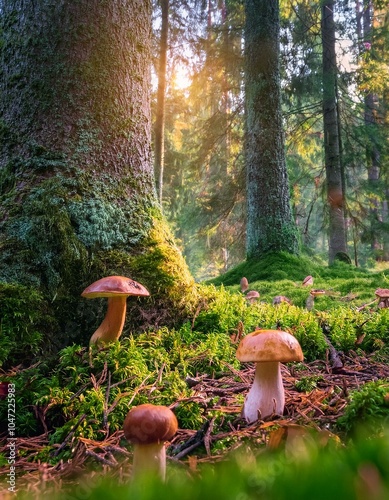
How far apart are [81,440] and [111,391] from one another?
327 mm

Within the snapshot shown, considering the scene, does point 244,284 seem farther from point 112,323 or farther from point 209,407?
point 209,407

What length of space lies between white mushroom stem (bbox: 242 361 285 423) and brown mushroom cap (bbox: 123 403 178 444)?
0.56 metres

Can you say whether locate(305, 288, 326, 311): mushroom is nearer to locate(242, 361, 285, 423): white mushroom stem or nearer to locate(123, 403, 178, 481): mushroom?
locate(242, 361, 285, 423): white mushroom stem

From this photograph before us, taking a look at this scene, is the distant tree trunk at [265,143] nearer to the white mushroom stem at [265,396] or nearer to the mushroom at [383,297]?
the mushroom at [383,297]

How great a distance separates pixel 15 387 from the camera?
1.79 metres

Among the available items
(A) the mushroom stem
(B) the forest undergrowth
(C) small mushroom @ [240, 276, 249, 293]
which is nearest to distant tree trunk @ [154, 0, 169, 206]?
(C) small mushroom @ [240, 276, 249, 293]

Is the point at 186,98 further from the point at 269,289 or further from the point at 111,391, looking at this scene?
the point at 111,391

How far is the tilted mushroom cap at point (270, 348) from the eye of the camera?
1.64m

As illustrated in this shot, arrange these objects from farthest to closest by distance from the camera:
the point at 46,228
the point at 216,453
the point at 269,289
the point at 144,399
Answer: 1. the point at 269,289
2. the point at 46,228
3. the point at 144,399
4. the point at 216,453

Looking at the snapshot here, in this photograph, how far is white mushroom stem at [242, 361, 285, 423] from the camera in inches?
65.9

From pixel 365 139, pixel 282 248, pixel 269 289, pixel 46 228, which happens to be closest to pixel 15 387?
pixel 46 228

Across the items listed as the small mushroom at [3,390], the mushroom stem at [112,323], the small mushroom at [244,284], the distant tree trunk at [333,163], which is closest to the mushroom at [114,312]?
the mushroom stem at [112,323]

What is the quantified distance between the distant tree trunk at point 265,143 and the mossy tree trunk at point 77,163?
13.0 ft

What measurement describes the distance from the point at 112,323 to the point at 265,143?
5.30 meters
